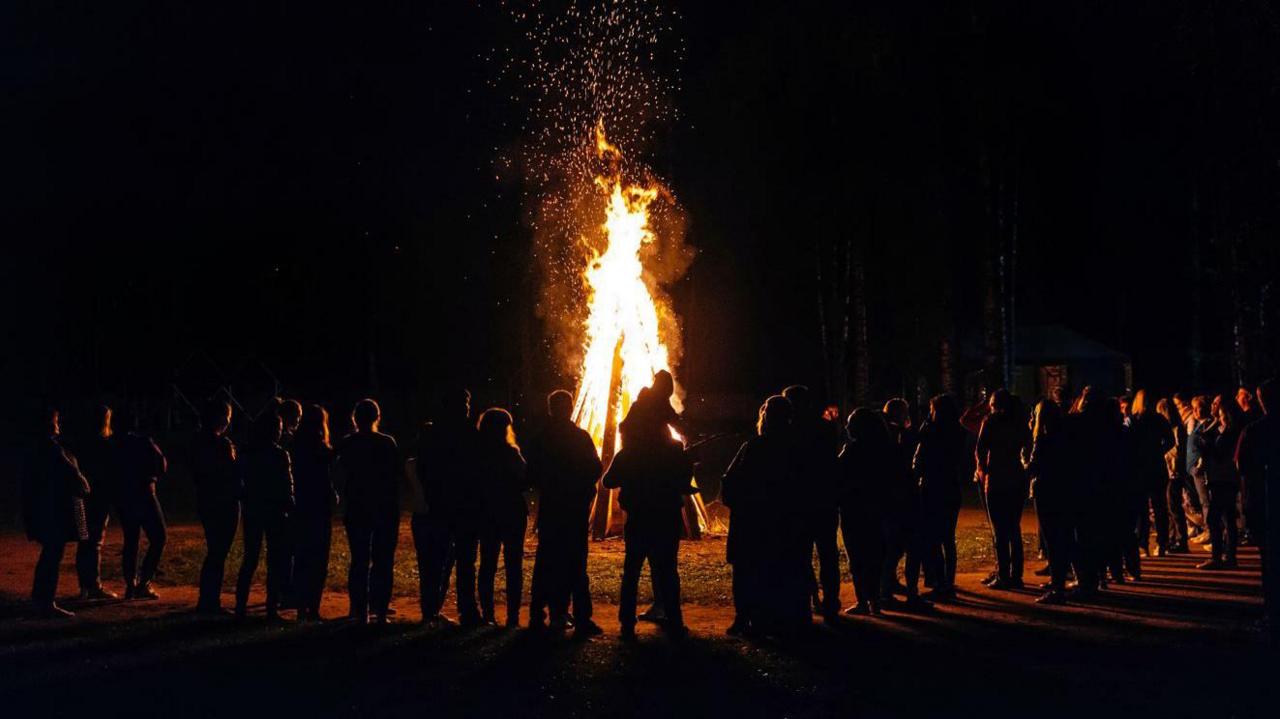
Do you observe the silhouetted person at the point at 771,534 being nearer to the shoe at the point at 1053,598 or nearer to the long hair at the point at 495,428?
the long hair at the point at 495,428

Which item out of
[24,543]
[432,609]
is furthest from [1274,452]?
[24,543]

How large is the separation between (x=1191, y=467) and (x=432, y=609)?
30.0 feet

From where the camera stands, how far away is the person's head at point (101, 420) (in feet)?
35.8

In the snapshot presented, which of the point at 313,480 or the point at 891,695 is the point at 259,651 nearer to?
the point at 313,480

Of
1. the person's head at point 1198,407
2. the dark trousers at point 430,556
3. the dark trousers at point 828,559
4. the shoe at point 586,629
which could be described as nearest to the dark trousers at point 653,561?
the shoe at point 586,629

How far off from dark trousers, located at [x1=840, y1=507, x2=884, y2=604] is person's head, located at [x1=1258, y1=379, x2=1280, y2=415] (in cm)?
314

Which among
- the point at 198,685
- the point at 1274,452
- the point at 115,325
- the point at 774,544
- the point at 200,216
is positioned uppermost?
the point at 200,216

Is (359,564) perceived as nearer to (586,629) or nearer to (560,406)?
(586,629)

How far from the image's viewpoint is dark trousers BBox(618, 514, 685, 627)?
9148mm

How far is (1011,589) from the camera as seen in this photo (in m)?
11.5

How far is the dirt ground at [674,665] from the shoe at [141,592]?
396mm

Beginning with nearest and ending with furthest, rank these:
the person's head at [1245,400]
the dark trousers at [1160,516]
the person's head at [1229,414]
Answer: the person's head at [1245,400] → the person's head at [1229,414] → the dark trousers at [1160,516]

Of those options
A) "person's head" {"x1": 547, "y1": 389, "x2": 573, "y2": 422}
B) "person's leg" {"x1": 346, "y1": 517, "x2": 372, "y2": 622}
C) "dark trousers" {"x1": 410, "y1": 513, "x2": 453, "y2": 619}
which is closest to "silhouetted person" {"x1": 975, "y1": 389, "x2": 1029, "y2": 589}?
"person's head" {"x1": 547, "y1": 389, "x2": 573, "y2": 422}

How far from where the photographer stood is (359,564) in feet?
32.2
